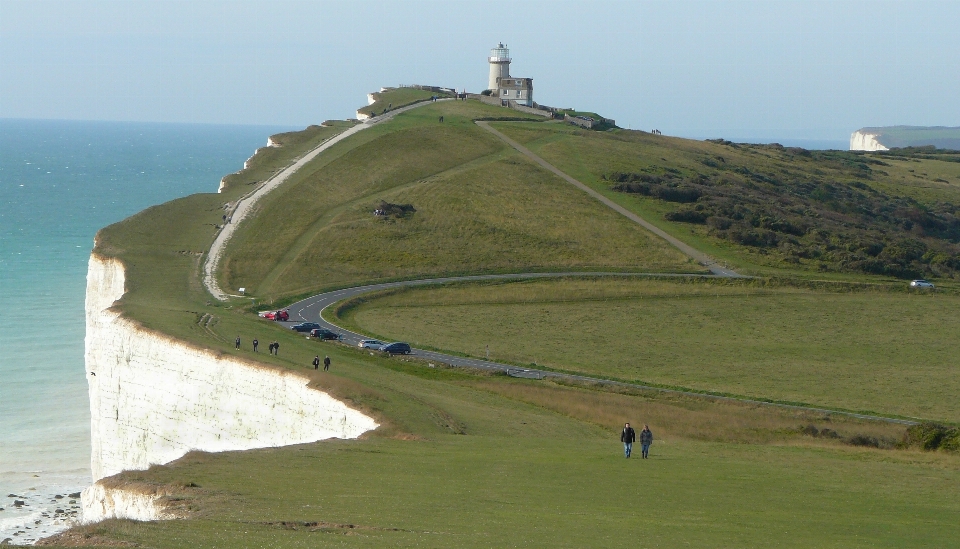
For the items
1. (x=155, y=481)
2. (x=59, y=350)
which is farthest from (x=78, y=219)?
(x=155, y=481)

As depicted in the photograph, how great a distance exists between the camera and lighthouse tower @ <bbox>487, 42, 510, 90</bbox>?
144125 mm

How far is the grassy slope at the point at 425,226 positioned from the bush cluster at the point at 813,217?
7777 mm

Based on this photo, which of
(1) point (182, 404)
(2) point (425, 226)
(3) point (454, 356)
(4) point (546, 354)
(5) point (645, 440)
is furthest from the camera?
(2) point (425, 226)

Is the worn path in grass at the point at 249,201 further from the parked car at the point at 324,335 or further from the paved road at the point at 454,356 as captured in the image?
the parked car at the point at 324,335

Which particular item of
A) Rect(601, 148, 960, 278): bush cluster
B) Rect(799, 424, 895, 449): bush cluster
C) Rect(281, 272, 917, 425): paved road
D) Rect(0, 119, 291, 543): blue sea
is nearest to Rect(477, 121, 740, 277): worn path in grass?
Rect(601, 148, 960, 278): bush cluster

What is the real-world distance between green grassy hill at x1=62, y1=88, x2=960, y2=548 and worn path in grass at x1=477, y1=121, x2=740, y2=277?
1.35 meters

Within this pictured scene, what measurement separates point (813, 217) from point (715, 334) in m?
38.7

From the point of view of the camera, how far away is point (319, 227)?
85.4m

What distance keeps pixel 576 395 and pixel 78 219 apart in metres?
120

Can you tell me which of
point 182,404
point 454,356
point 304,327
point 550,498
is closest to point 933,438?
point 550,498

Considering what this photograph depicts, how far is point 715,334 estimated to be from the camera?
63.8 m

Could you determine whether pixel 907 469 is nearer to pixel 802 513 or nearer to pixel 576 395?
pixel 802 513

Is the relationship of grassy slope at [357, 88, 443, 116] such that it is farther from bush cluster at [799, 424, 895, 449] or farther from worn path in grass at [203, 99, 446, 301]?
Answer: bush cluster at [799, 424, 895, 449]

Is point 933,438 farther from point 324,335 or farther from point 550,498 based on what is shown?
point 324,335
